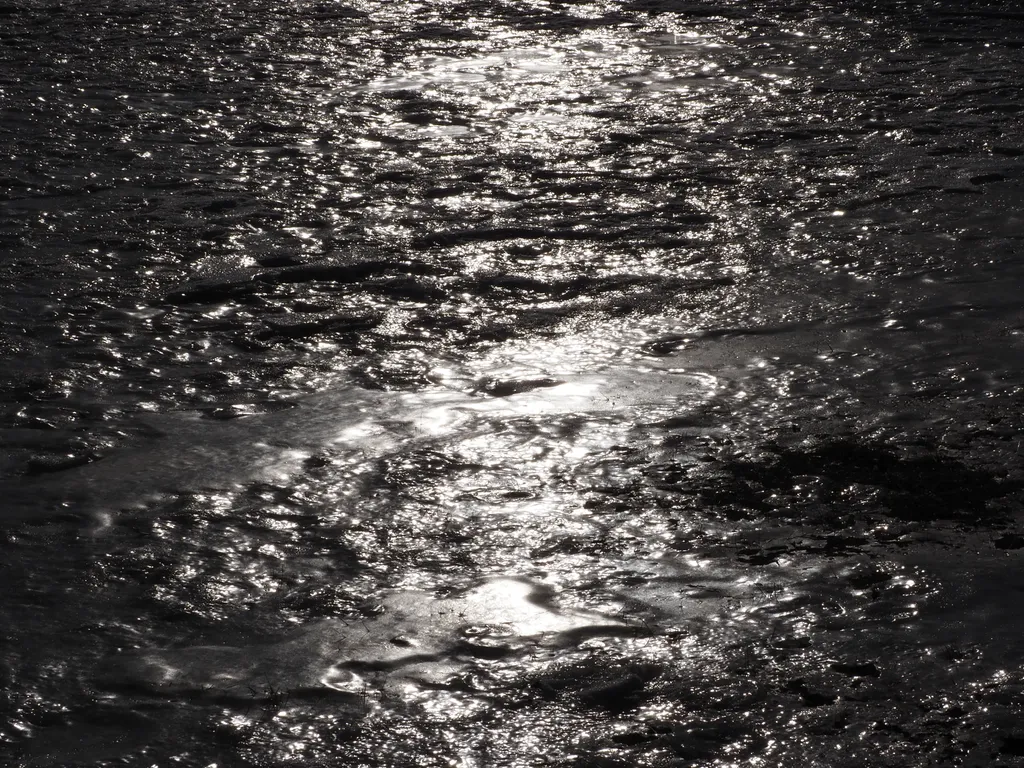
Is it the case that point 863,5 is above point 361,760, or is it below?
above

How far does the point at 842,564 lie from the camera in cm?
255

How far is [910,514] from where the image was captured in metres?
2.69

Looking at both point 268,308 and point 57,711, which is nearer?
point 57,711

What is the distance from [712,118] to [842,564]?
2892 mm

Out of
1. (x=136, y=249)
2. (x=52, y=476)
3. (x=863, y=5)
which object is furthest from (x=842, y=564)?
(x=863, y=5)

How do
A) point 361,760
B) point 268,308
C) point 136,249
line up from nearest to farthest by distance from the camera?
1. point 361,760
2. point 268,308
3. point 136,249

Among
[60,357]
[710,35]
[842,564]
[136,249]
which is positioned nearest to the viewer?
[842,564]

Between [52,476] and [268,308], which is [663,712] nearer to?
[52,476]

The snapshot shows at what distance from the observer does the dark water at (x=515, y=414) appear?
7.29 ft

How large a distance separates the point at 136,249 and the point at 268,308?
0.64 metres

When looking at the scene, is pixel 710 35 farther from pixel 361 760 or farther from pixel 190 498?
pixel 361 760

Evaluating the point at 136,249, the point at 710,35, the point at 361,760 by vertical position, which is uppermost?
the point at 710,35

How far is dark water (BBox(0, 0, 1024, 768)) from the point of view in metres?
2.22

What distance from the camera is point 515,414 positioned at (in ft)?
10.3
